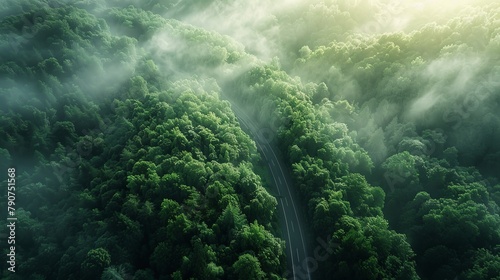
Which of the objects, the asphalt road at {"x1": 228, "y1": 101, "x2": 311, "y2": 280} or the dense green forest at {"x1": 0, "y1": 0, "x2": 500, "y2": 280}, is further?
the asphalt road at {"x1": 228, "y1": 101, "x2": 311, "y2": 280}

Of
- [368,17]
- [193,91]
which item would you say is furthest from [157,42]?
[368,17]

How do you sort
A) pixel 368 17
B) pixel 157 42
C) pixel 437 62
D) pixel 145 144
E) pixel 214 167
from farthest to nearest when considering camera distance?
pixel 368 17
pixel 157 42
pixel 437 62
pixel 145 144
pixel 214 167

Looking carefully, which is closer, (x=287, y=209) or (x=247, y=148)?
(x=287, y=209)

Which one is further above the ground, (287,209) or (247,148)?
(247,148)

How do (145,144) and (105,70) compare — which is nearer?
(145,144)

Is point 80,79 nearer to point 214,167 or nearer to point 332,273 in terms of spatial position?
point 214,167
